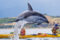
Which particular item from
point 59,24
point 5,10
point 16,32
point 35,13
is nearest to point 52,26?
point 59,24

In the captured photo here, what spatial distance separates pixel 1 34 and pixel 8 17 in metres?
0.41

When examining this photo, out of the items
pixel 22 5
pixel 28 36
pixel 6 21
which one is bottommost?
pixel 28 36

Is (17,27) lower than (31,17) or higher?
lower

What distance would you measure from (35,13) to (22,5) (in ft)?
1.13

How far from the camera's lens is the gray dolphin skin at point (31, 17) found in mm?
4270

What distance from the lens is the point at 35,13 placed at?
431 cm

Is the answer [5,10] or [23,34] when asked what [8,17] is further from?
[23,34]

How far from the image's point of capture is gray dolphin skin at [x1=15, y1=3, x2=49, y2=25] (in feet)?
14.0

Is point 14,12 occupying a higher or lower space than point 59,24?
higher

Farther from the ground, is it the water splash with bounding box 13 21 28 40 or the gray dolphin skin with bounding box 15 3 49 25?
the gray dolphin skin with bounding box 15 3 49 25

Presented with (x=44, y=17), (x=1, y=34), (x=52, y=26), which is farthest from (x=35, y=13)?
(x=1, y=34)

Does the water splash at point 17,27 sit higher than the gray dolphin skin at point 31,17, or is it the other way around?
the gray dolphin skin at point 31,17

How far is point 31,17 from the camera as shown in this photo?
429 centimetres

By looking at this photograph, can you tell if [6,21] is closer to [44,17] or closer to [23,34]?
[23,34]
